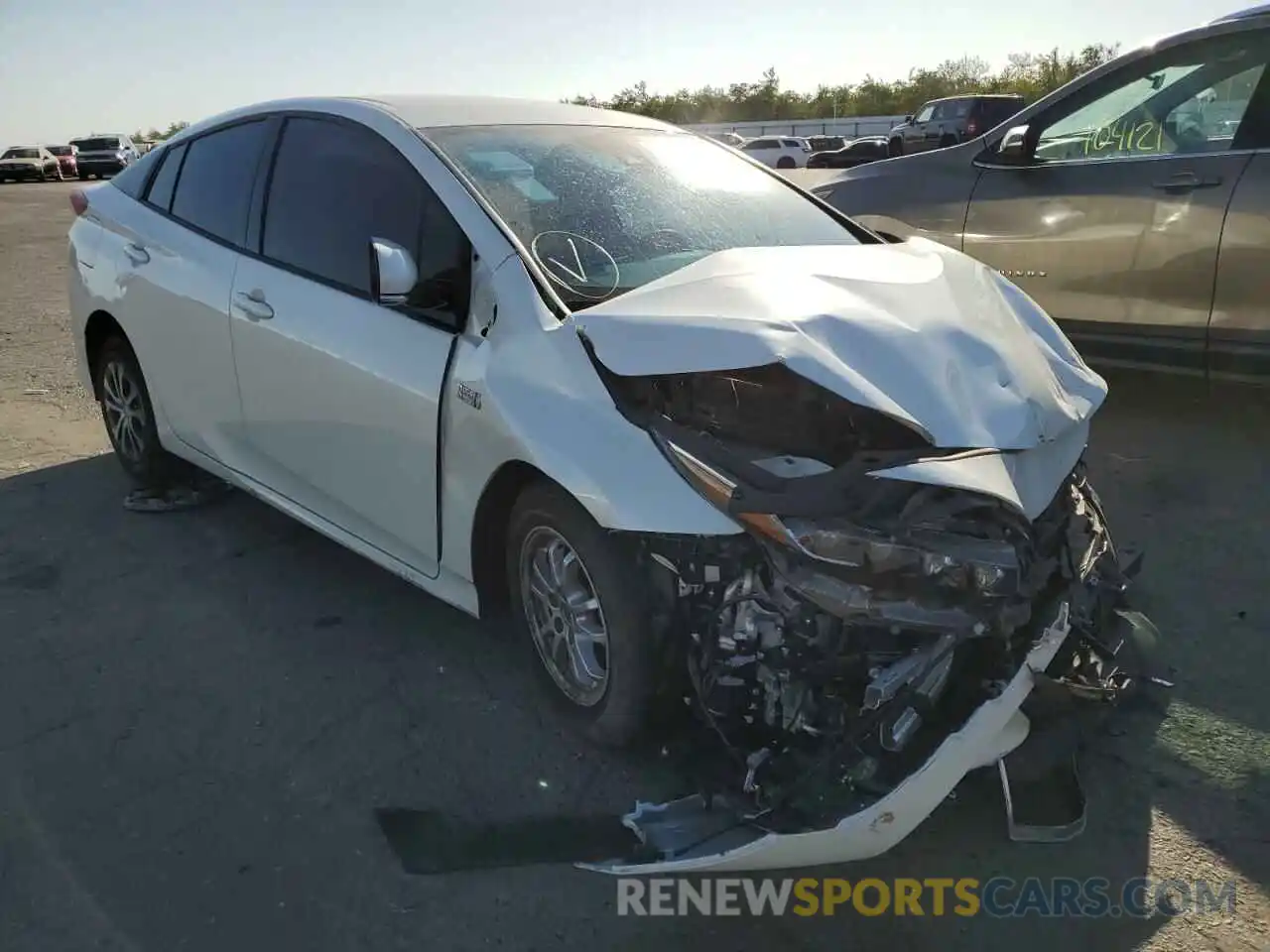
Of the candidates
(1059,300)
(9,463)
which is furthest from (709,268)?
(9,463)

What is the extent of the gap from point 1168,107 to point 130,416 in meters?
5.30

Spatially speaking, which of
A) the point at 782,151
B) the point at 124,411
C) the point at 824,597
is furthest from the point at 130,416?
the point at 782,151

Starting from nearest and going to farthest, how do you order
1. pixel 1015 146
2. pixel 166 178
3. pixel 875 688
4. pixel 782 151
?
pixel 875 688 → pixel 166 178 → pixel 1015 146 → pixel 782 151

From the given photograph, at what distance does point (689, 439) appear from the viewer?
265 cm

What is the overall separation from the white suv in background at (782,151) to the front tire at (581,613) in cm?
3828

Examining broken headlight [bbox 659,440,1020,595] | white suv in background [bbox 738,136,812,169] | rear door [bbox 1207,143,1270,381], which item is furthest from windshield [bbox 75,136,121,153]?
broken headlight [bbox 659,440,1020,595]

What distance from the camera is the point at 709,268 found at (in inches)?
125

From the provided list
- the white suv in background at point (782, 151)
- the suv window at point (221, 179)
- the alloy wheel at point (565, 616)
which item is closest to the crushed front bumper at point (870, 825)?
the alloy wheel at point (565, 616)

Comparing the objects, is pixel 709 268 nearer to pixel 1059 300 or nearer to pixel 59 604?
pixel 59 604

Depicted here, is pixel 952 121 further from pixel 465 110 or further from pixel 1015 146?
pixel 465 110

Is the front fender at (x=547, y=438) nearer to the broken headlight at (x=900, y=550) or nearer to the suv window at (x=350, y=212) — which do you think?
the broken headlight at (x=900, y=550)

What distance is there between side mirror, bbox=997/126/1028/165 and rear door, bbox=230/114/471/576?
364cm

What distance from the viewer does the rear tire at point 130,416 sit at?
4980mm

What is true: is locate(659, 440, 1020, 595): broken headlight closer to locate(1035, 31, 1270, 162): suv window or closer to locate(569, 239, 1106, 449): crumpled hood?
locate(569, 239, 1106, 449): crumpled hood
